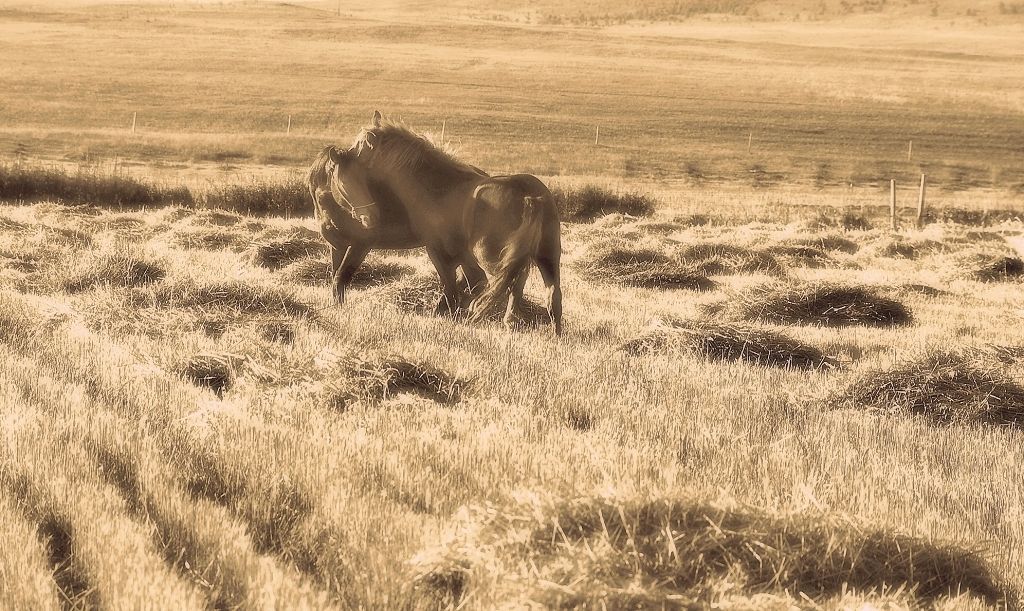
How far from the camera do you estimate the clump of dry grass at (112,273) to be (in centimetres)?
1005

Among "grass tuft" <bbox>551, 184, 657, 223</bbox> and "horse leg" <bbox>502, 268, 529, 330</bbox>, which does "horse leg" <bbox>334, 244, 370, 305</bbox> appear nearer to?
"horse leg" <bbox>502, 268, 529, 330</bbox>

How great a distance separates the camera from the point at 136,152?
40.2m

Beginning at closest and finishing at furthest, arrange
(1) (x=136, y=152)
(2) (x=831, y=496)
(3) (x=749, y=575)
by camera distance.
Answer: (3) (x=749, y=575)
(2) (x=831, y=496)
(1) (x=136, y=152)

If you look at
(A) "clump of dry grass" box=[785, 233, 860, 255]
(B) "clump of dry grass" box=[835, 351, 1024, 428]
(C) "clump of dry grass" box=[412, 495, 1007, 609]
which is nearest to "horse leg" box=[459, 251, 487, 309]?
(B) "clump of dry grass" box=[835, 351, 1024, 428]

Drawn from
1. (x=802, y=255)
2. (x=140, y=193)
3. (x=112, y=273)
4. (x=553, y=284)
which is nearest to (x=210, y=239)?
(x=112, y=273)

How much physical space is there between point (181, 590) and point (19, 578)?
49 centimetres

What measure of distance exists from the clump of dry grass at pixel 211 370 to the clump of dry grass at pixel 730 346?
320 cm

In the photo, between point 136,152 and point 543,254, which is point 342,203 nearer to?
point 543,254

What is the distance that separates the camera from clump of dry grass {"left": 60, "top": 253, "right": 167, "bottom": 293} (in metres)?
10.1

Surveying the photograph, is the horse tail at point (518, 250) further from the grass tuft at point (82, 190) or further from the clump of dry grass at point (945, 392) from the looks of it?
the grass tuft at point (82, 190)

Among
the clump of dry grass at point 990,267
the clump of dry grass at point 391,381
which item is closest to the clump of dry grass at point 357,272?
the clump of dry grass at point 391,381

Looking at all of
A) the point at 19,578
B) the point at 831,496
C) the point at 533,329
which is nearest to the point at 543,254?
the point at 533,329

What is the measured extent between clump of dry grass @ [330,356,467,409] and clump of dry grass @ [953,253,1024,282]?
10.7 metres

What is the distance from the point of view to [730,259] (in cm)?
1535
